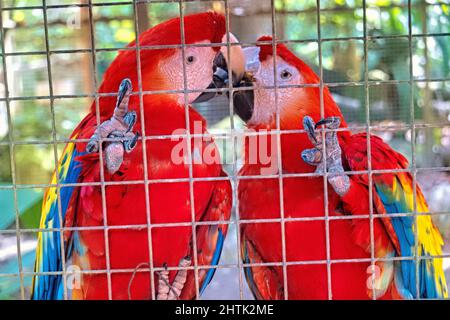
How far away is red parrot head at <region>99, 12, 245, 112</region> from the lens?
1.41m

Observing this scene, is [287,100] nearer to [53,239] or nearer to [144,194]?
[144,194]

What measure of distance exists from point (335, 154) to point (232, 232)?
1.15 meters

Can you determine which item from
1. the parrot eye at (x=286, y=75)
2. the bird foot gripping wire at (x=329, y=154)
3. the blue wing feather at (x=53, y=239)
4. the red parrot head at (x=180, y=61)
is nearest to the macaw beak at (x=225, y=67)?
the red parrot head at (x=180, y=61)

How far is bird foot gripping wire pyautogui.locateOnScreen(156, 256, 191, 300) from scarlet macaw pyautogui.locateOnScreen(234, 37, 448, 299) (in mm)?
166

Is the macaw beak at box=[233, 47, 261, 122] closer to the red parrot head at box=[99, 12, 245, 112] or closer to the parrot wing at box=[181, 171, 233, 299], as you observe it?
the red parrot head at box=[99, 12, 245, 112]

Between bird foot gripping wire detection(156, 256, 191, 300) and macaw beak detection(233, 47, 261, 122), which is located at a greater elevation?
macaw beak detection(233, 47, 261, 122)

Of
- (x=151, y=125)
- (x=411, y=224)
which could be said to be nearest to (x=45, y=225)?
(x=151, y=125)

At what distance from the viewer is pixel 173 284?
143 centimetres

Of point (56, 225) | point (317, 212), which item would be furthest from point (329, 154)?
point (56, 225)

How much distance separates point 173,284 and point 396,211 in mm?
550

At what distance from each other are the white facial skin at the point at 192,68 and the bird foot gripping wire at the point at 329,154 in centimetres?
30

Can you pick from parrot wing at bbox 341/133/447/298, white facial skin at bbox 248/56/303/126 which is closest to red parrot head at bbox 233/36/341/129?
white facial skin at bbox 248/56/303/126

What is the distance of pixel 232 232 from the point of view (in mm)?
2332

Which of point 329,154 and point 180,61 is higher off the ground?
point 180,61
